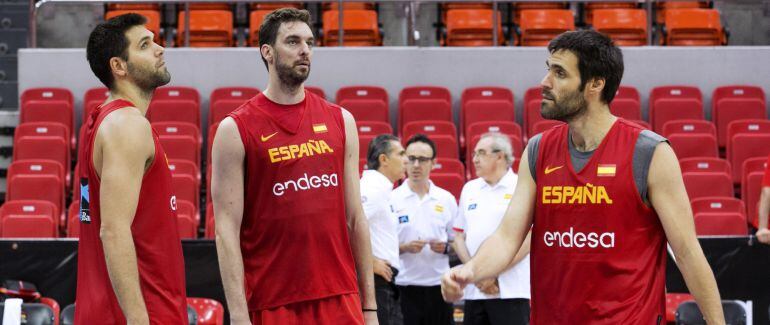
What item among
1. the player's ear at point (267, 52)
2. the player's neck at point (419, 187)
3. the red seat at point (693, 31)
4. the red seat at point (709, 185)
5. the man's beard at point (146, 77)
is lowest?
the red seat at point (709, 185)

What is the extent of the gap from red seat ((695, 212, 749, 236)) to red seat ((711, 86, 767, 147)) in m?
3.30

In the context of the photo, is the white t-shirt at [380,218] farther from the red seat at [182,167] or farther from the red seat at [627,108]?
the red seat at [627,108]

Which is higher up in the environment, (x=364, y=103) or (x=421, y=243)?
(x=364, y=103)

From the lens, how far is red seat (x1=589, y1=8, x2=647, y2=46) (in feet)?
47.4

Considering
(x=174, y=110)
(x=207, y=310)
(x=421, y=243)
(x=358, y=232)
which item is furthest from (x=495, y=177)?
(x=174, y=110)

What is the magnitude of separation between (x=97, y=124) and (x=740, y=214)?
7.04 m

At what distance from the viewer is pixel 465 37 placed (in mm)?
14562

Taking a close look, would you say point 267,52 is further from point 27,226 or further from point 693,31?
point 693,31

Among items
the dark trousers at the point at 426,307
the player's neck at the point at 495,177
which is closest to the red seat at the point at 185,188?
the dark trousers at the point at 426,307

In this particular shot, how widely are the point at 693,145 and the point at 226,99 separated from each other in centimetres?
518

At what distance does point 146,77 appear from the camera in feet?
12.7

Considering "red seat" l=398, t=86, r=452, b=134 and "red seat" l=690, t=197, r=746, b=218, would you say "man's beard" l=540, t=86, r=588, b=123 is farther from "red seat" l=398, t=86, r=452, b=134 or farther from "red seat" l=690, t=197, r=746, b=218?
"red seat" l=398, t=86, r=452, b=134

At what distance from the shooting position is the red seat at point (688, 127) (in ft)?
39.0

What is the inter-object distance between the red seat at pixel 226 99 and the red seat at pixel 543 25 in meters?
3.81
